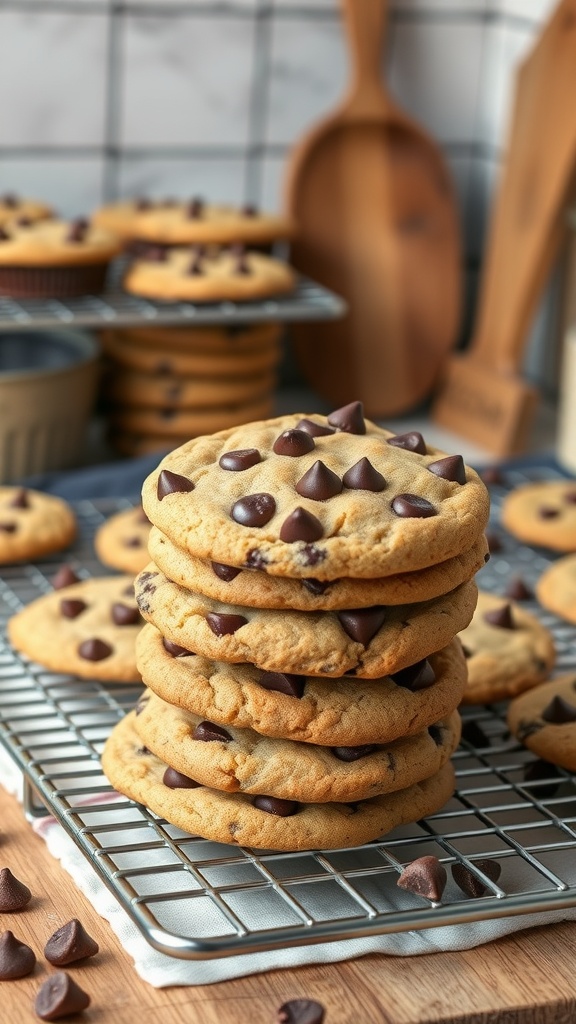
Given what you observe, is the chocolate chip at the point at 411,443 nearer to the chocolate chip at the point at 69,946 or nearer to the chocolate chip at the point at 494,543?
the chocolate chip at the point at 69,946

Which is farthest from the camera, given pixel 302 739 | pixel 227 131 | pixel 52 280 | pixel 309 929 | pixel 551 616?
pixel 227 131

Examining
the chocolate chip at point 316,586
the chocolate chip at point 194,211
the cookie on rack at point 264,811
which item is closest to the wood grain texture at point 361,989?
the cookie on rack at point 264,811

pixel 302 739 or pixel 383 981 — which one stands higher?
pixel 302 739

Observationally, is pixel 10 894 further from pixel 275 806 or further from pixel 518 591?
pixel 518 591

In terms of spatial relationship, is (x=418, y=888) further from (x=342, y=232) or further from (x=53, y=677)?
(x=342, y=232)

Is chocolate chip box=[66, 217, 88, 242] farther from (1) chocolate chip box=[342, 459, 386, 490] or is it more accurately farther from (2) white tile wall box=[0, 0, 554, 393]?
(1) chocolate chip box=[342, 459, 386, 490]

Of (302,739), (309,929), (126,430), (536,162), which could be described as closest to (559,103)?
(536,162)
